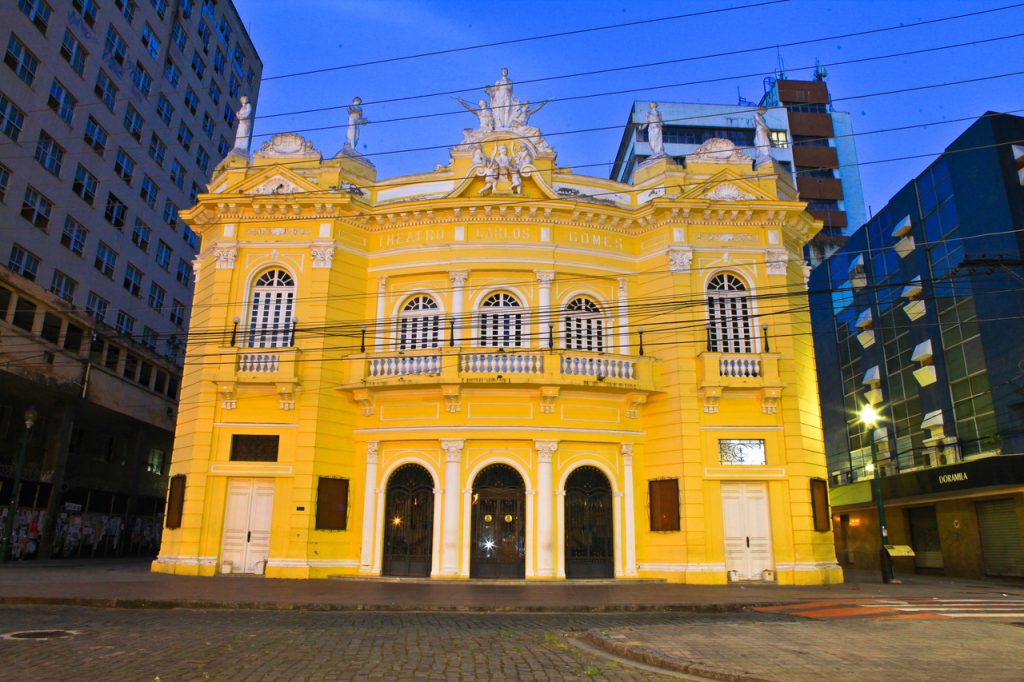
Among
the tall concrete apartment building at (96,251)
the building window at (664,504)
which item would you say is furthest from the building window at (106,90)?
the building window at (664,504)

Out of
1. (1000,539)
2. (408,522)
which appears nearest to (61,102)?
(408,522)

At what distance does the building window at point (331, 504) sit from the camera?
2048 cm

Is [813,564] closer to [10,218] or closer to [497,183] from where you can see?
[497,183]

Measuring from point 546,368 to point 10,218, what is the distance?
79.7ft

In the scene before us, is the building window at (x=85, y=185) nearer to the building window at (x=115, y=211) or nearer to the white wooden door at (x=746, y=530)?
the building window at (x=115, y=211)

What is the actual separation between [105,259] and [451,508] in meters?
26.6

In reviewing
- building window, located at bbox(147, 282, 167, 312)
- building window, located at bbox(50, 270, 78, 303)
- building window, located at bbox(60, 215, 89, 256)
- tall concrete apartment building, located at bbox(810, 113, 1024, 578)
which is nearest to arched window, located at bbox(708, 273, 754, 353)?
tall concrete apartment building, located at bbox(810, 113, 1024, 578)

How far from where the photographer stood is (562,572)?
792 inches

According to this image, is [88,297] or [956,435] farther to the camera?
[88,297]

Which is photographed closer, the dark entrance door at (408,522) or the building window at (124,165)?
the dark entrance door at (408,522)

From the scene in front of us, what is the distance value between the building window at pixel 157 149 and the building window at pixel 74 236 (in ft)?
25.9

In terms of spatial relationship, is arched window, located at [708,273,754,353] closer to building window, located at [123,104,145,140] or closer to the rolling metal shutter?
the rolling metal shutter

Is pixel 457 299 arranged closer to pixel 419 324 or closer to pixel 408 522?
pixel 419 324

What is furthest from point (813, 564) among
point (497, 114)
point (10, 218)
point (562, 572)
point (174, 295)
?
point (174, 295)
